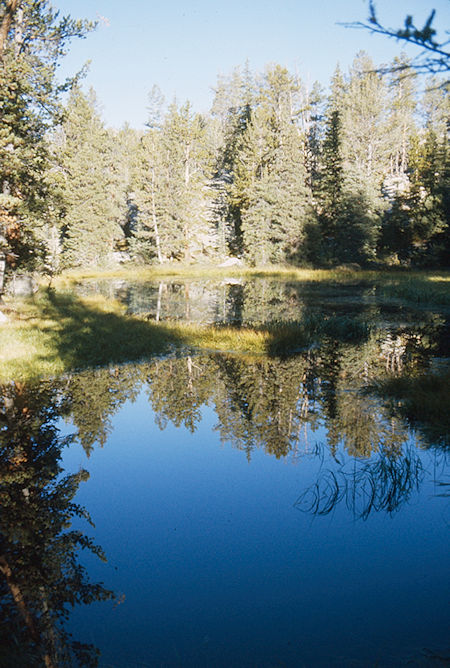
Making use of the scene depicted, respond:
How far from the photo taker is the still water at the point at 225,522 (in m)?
3.91

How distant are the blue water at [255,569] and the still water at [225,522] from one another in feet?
0.06

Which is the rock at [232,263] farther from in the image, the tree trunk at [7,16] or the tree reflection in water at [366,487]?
the tree reflection in water at [366,487]

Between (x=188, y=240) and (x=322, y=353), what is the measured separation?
1807 inches

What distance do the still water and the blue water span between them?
19 mm

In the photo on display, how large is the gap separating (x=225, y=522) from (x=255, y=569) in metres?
0.97

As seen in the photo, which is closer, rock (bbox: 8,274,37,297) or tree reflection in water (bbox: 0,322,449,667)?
tree reflection in water (bbox: 0,322,449,667)

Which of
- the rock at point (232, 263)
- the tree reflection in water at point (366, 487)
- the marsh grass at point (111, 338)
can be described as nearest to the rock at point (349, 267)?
the rock at point (232, 263)

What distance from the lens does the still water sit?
12.8 feet

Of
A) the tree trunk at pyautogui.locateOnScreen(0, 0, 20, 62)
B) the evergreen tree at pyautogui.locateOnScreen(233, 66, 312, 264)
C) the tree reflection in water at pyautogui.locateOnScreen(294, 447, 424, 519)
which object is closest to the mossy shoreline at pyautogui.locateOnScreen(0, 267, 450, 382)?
the tree reflection in water at pyautogui.locateOnScreen(294, 447, 424, 519)

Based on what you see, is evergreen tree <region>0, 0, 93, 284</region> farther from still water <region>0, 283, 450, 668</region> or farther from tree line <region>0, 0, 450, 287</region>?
tree line <region>0, 0, 450, 287</region>

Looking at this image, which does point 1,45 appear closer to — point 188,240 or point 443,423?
point 443,423

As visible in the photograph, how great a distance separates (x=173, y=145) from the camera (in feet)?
193

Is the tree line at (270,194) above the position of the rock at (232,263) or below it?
above

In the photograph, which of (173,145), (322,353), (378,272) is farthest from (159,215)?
(322,353)
